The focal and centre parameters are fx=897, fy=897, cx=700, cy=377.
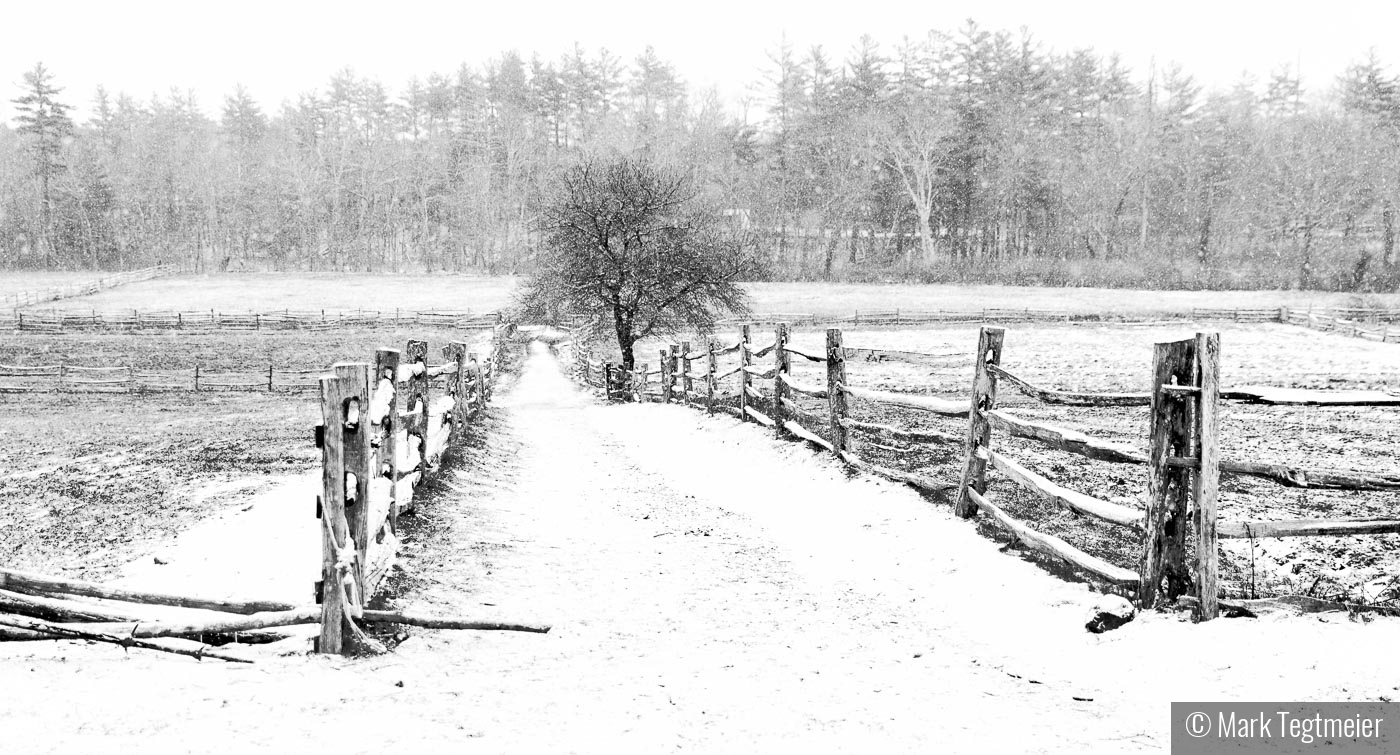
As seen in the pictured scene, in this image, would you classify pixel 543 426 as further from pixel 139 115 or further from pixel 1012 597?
pixel 139 115

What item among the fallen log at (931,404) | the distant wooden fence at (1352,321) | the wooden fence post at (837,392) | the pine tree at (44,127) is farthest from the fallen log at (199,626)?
the pine tree at (44,127)

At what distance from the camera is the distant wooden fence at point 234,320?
4300cm

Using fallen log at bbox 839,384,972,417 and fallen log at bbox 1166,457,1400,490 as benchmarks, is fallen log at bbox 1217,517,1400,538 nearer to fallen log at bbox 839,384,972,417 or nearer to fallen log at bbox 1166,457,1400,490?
fallen log at bbox 1166,457,1400,490

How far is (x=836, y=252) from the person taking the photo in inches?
2776

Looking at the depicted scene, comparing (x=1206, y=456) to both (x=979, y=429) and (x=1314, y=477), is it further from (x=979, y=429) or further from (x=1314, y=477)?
(x=979, y=429)

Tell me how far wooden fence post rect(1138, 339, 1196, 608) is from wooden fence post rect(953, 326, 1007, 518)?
2.36 metres

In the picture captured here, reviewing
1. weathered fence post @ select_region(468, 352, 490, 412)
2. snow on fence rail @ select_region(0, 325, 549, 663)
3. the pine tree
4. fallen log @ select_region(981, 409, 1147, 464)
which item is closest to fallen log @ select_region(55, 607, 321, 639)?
snow on fence rail @ select_region(0, 325, 549, 663)


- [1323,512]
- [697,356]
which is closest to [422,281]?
[697,356]

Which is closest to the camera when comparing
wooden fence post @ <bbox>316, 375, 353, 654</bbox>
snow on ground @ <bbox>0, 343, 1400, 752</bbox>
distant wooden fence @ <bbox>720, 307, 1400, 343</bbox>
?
snow on ground @ <bbox>0, 343, 1400, 752</bbox>

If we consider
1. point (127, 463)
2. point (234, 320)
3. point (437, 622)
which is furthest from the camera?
point (234, 320)

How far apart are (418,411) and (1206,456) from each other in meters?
6.44

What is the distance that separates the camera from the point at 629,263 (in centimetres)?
2742

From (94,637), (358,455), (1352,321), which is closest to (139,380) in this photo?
(94,637)

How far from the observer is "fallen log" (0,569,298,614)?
182 inches
